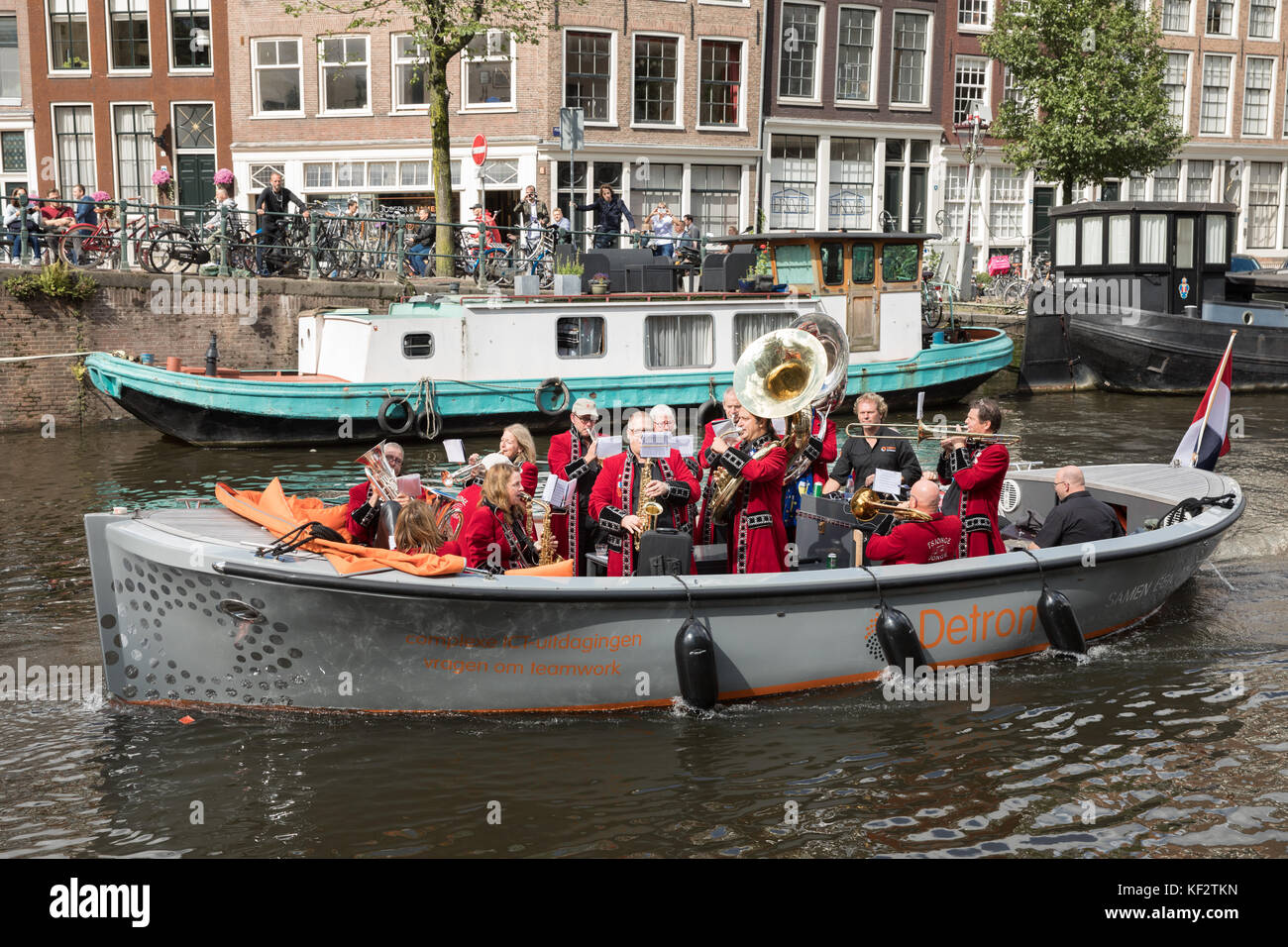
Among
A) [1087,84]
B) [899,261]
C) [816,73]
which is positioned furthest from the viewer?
[816,73]

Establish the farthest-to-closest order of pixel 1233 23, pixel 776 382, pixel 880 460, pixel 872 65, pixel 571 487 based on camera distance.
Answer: pixel 1233 23, pixel 872 65, pixel 880 460, pixel 571 487, pixel 776 382

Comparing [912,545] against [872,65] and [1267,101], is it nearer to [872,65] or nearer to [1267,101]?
[872,65]

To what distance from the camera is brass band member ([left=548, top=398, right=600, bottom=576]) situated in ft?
26.8

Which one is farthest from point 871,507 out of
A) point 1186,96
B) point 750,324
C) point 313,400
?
point 1186,96

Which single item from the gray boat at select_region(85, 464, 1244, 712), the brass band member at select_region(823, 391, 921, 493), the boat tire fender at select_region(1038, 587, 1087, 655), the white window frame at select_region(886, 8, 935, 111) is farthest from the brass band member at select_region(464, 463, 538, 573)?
the white window frame at select_region(886, 8, 935, 111)

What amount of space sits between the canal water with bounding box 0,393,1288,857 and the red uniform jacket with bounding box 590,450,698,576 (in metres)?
0.95

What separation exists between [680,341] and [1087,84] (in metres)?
14.7

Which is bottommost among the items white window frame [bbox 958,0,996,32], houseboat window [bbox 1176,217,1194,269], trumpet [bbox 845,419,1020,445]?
trumpet [bbox 845,419,1020,445]

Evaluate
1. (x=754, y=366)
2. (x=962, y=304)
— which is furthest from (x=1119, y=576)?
(x=962, y=304)

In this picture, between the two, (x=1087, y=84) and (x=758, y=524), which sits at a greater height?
(x=1087, y=84)

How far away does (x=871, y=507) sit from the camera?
8.44 m

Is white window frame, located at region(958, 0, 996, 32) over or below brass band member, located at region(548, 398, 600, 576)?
over

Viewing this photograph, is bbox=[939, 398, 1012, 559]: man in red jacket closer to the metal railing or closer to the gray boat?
the gray boat

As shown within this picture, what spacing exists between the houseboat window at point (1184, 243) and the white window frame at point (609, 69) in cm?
1167
